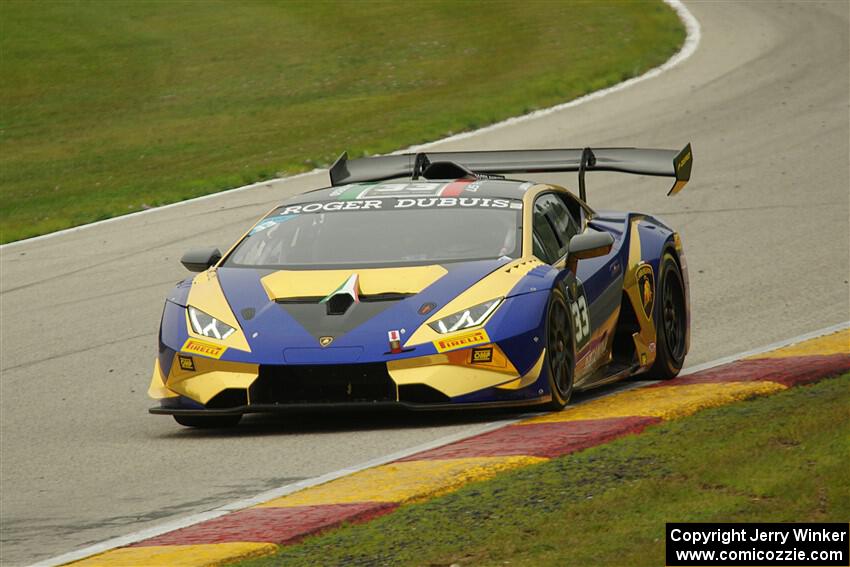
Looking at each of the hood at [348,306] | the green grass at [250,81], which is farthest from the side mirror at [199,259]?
the green grass at [250,81]

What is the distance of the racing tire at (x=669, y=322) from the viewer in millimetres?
10141

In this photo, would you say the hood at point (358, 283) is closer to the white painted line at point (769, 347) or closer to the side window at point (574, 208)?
the side window at point (574, 208)

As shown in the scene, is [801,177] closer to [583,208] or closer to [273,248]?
[583,208]

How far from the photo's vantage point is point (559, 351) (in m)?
8.86

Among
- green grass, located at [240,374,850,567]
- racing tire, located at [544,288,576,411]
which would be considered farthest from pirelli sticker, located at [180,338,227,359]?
green grass, located at [240,374,850,567]

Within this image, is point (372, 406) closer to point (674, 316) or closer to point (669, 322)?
point (669, 322)

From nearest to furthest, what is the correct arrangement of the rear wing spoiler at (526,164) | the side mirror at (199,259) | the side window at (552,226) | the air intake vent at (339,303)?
the air intake vent at (339,303) < the side window at (552,226) < the side mirror at (199,259) < the rear wing spoiler at (526,164)

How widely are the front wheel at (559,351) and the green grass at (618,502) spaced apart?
4.67ft

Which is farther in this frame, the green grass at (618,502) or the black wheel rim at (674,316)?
the black wheel rim at (674,316)

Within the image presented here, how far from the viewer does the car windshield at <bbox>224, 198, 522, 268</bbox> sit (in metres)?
9.24

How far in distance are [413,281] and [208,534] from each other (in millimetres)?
2778

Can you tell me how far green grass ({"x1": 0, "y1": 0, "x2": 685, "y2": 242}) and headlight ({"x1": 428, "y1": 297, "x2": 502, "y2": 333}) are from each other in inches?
363

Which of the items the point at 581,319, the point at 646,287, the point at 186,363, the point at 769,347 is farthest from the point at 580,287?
the point at 186,363

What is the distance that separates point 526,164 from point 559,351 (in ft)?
7.69
